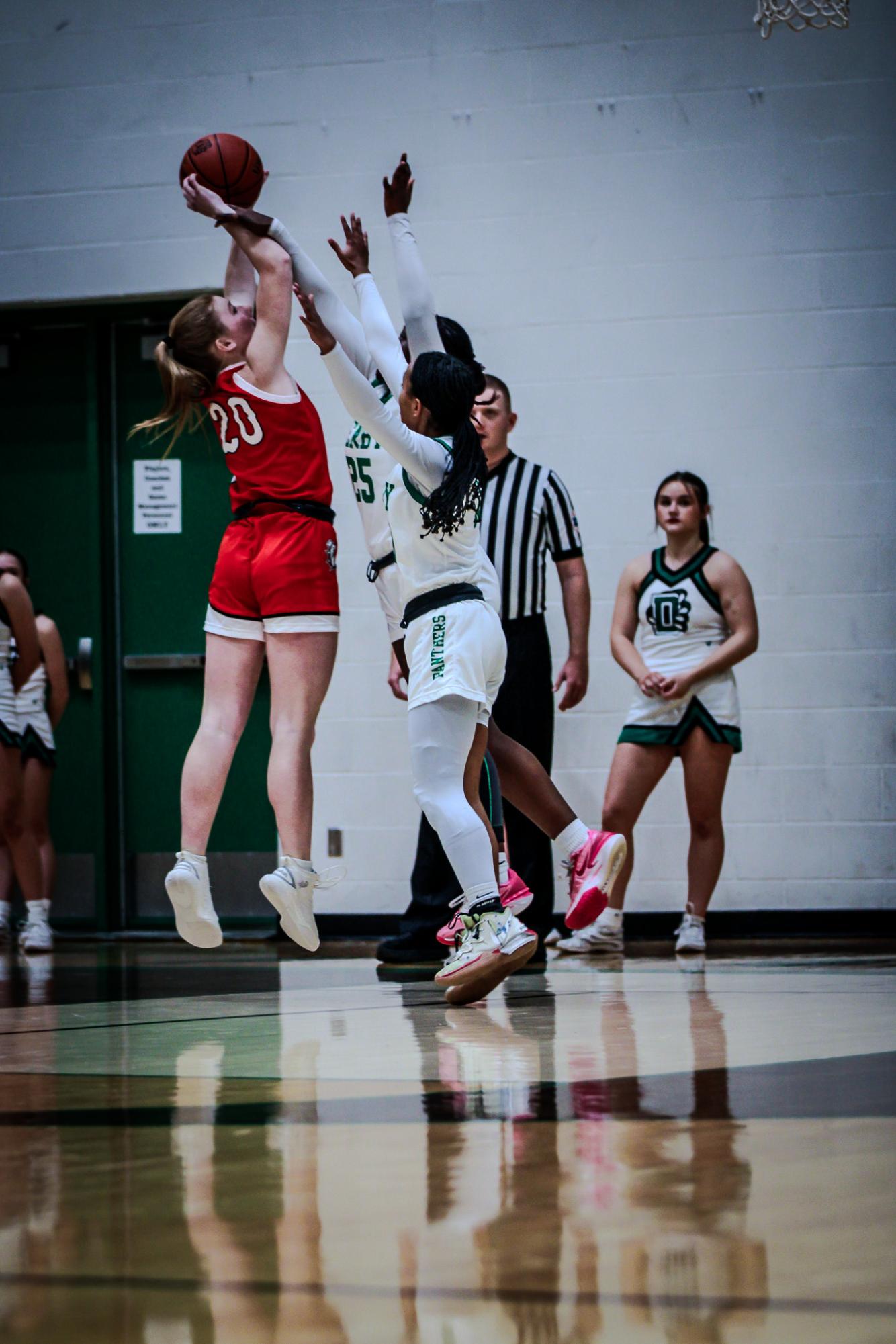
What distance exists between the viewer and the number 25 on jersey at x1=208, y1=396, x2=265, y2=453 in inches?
162

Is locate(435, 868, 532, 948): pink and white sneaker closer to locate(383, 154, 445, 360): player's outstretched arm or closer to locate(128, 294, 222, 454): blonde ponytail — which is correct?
locate(383, 154, 445, 360): player's outstretched arm

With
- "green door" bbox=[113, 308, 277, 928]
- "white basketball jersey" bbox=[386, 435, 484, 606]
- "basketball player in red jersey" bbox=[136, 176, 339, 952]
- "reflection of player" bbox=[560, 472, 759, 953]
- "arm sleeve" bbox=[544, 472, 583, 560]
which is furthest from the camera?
"green door" bbox=[113, 308, 277, 928]

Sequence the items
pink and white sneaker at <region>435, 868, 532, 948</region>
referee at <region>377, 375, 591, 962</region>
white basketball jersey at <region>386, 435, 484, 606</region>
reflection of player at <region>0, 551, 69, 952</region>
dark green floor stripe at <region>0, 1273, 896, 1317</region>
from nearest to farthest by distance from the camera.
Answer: dark green floor stripe at <region>0, 1273, 896, 1317</region> → white basketball jersey at <region>386, 435, 484, 606</region> → pink and white sneaker at <region>435, 868, 532, 948</region> → referee at <region>377, 375, 591, 962</region> → reflection of player at <region>0, 551, 69, 952</region>

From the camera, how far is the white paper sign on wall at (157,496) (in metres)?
7.41

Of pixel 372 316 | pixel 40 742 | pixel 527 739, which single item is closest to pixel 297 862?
pixel 372 316

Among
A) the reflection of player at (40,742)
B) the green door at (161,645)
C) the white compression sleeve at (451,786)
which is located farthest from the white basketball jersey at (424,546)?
the green door at (161,645)

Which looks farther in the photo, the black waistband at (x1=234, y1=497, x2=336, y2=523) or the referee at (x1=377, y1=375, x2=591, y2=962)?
the referee at (x1=377, y1=375, x2=591, y2=962)

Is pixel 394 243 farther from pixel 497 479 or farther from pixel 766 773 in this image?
pixel 766 773

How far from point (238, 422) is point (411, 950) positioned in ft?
6.61

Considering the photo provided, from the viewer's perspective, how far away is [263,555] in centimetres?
409

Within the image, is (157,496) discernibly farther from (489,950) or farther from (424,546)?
(489,950)

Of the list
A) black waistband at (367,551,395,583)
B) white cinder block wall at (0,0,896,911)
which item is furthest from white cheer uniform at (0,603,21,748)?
black waistband at (367,551,395,583)

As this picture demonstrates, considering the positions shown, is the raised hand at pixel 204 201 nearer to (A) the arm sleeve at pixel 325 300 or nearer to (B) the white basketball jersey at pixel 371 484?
(A) the arm sleeve at pixel 325 300

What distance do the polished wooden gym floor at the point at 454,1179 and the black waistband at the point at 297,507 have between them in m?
1.42
